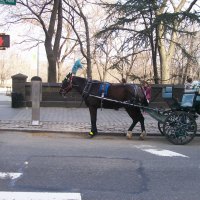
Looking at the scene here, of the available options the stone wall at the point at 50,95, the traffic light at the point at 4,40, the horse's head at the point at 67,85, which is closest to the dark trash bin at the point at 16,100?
the stone wall at the point at 50,95

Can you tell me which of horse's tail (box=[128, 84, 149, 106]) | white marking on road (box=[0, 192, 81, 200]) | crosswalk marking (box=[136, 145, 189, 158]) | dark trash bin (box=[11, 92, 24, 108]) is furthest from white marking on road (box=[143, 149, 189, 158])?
dark trash bin (box=[11, 92, 24, 108])

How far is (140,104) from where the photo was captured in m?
13.0

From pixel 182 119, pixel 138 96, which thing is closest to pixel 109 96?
pixel 138 96

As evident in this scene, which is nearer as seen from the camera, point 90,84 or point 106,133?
point 90,84

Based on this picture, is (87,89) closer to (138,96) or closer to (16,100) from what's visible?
(138,96)

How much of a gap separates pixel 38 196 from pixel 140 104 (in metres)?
7.23

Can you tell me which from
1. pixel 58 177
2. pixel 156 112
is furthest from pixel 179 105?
→ pixel 58 177

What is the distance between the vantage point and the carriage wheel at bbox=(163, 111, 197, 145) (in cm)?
1188

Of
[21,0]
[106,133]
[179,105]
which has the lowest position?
[106,133]

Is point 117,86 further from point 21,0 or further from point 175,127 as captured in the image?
point 21,0

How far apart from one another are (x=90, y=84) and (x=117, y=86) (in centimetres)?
81

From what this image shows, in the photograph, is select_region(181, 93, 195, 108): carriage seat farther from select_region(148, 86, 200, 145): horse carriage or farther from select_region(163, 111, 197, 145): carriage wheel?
select_region(163, 111, 197, 145): carriage wheel

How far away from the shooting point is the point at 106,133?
13.9 m

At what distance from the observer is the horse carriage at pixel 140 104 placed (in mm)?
11953
